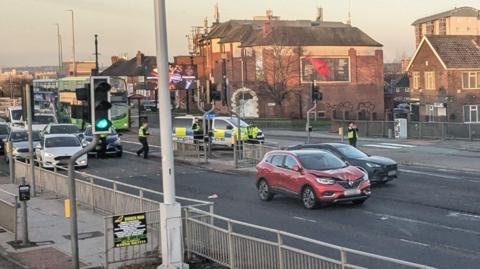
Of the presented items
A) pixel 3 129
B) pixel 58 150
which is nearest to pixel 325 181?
pixel 58 150

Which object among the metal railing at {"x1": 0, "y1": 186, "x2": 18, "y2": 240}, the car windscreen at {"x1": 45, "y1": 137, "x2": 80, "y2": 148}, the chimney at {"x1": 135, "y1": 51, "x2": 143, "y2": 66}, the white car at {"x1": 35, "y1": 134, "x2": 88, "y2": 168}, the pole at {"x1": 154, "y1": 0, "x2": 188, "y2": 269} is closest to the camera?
the pole at {"x1": 154, "y1": 0, "x2": 188, "y2": 269}

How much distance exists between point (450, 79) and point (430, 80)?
2858mm

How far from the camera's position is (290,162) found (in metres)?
18.7

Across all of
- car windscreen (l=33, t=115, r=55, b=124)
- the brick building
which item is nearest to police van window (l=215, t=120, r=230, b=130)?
car windscreen (l=33, t=115, r=55, b=124)

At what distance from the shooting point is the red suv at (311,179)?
56.7ft

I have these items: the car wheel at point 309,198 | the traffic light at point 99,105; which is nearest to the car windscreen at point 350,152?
the car wheel at point 309,198

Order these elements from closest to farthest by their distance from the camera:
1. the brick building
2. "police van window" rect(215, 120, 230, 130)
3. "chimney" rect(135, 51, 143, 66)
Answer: "police van window" rect(215, 120, 230, 130)
the brick building
"chimney" rect(135, 51, 143, 66)

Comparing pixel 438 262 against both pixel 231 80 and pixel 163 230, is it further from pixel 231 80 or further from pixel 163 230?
pixel 231 80

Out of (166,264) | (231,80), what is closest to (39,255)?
(166,264)

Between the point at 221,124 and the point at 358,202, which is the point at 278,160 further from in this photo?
the point at 221,124

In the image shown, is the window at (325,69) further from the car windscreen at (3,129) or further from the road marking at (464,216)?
the road marking at (464,216)

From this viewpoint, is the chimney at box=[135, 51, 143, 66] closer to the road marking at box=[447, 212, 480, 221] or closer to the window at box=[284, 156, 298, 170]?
the window at box=[284, 156, 298, 170]

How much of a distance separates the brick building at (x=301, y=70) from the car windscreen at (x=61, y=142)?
41.9m

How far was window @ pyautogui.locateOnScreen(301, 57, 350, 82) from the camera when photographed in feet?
249
